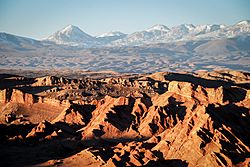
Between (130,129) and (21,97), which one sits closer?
(130,129)

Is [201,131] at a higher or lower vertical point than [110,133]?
higher

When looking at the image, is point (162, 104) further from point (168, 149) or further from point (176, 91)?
point (168, 149)

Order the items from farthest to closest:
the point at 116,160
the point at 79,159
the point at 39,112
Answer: the point at 39,112, the point at 79,159, the point at 116,160

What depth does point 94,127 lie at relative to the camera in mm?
97625

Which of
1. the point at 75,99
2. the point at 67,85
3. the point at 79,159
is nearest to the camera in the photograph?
the point at 79,159

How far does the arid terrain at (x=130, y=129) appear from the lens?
72062 mm

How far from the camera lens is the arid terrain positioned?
72062mm

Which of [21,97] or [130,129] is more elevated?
[21,97]

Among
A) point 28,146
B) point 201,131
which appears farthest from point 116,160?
point 28,146

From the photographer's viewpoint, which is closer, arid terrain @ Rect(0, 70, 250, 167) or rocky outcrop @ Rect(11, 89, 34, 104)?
arid terrain @ Rect(0, 70, 250, 167)

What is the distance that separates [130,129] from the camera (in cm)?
9825

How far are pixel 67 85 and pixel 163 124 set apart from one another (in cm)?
6461

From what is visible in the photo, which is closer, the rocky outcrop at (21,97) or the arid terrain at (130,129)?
the arid terrain at (130,129)

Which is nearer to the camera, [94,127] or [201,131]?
[201,131]
